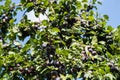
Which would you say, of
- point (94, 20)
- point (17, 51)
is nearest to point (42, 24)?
point (17, 51)

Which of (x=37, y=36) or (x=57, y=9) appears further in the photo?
(x=57, y=9)

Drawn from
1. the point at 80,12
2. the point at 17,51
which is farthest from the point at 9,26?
the point at 80,12

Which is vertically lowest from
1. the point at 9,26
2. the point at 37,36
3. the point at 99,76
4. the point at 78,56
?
the point at 99,76

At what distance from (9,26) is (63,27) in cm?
103

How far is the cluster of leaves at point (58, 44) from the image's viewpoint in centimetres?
621

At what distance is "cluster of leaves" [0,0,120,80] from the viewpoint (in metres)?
6.21

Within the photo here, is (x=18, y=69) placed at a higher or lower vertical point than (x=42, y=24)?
lower

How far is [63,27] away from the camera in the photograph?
272 inches

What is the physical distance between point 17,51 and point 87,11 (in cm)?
175

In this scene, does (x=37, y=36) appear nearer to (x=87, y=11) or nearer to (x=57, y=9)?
(x=57, y=9)

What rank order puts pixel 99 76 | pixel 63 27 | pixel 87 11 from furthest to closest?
pixel 87 11 → pixel 63 27 → pixel 99 76

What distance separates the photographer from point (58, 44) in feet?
20.9

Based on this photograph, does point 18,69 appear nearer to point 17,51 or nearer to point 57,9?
point 17,51

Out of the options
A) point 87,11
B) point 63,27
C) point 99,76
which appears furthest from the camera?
point 87,11
